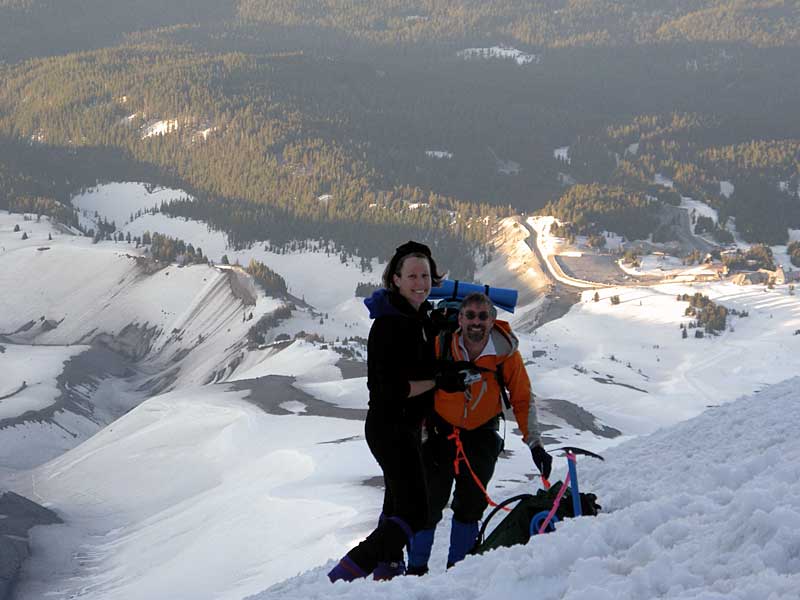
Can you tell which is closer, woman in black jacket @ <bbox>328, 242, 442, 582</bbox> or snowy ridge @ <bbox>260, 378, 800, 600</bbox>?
snowy ridge @ <bbox>260, 378, 800, 600</bbox>

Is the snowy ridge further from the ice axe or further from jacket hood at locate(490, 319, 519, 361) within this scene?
jacket hood at locate(490, 319, 519, 361)

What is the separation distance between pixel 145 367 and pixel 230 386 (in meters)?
35.9

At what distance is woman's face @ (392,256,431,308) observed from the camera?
7.69 meters

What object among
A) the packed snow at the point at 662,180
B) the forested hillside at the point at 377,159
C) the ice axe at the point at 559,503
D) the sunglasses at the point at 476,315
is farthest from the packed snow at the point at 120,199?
the ice axe at the point at 559,503

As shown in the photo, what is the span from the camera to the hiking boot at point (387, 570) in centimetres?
795

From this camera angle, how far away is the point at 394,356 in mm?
7629

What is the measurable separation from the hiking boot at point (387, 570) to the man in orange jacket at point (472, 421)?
269 mm

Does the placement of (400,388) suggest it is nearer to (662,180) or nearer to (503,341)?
(503,341)

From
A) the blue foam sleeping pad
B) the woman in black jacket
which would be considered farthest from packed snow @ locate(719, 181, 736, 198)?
the woman in black jacket

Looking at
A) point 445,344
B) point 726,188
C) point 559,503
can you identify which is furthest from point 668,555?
point 726,188

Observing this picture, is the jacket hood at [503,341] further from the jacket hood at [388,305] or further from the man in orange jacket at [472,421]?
the jacket hood at [388,305]

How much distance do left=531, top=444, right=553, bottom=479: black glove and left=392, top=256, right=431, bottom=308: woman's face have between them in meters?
1.44

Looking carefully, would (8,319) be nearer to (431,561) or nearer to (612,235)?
(612,235)

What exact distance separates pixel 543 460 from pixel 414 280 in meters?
1.65
